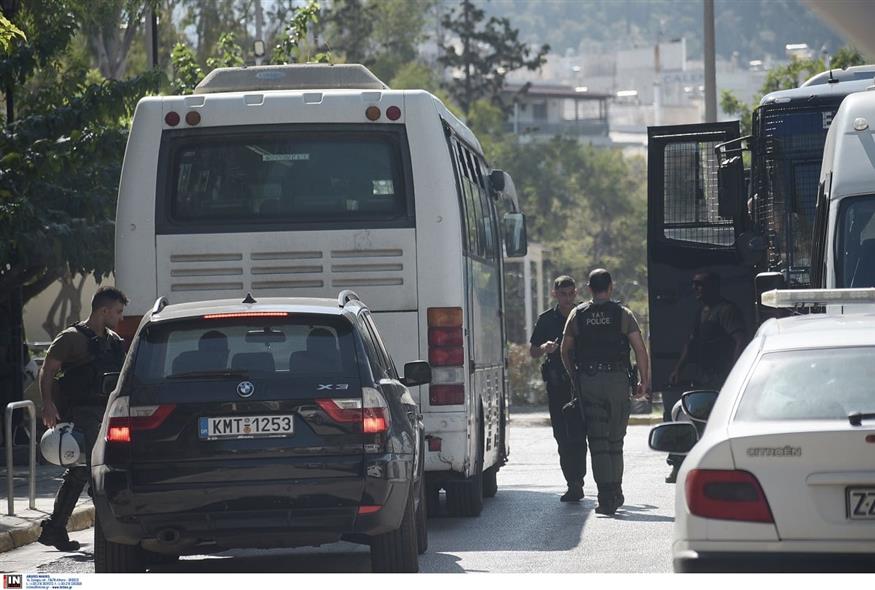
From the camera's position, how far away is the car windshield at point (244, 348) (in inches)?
368

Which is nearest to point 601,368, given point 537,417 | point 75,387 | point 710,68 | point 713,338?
point 713,338

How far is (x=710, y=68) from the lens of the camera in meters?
27.0

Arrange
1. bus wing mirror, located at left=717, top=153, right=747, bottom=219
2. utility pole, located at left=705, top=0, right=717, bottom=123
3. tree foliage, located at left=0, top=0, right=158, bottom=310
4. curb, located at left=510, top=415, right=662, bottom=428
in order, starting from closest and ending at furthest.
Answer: bus wing mirror, located at left=717, top=153, right=747, bottom=219, tree foliage, located at left=0, top=0, right=158, bottom=310, utility pole, located at left=705, top=0, right=717, bottom=123, curb, located at left=510, top=415, right=662, bottom=428

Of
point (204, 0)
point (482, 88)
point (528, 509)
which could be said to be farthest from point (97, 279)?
point (482, 88)

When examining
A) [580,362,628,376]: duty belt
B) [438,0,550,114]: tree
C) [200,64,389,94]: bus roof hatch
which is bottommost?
[580,362,628,376]: duty belt

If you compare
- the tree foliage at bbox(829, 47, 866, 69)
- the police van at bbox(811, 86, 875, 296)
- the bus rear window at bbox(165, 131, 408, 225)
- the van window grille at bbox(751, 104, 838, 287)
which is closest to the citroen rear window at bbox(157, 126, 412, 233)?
the bus rear window at bbox(165, 131, 408, 225)

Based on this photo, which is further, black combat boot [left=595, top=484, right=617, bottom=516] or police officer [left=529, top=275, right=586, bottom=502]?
police officer [left=529, top=275, right=586, bottom=502]

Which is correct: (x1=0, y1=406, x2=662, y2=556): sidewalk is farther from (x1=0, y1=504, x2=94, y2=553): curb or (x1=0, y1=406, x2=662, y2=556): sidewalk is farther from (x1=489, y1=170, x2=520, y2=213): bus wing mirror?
(x1=489, y1=170, x2=520, y2=213): bus wing mirror

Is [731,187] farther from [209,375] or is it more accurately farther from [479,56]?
[479,56]

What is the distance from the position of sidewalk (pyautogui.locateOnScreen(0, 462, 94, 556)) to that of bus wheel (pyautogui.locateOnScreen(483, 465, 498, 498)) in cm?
339

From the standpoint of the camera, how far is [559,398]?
51.1 feet

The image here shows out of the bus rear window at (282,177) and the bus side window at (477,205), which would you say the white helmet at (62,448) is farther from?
the bus side window at (477,205)

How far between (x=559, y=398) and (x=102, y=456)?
6.84 metres

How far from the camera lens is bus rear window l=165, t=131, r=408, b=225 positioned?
1286 centimetres
